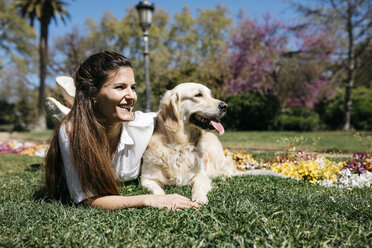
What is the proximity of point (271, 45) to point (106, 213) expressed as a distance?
720 inches

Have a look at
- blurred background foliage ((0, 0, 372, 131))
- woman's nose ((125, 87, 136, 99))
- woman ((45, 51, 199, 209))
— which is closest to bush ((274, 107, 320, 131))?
blurred background foliage ((0, 0, 372, 131))

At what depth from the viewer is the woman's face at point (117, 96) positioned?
8.28 ft

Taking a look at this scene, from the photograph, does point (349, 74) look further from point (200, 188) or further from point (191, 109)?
point (200, 188)

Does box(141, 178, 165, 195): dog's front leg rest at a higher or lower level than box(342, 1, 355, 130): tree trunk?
lower

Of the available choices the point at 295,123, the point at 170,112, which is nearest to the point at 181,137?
the point at 170,112

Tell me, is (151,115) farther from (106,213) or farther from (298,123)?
(298,123)

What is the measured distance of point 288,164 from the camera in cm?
412

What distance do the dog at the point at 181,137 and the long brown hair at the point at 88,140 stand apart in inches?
29.6

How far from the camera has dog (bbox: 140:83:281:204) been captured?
10.5ft

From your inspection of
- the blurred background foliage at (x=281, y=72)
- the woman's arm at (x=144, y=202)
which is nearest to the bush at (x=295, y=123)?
the blurred background foliage at (x=281, y=72)

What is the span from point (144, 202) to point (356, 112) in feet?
58.0

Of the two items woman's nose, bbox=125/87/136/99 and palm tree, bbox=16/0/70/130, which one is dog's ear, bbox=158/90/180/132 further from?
palm tree, bbox=16/0/70/130

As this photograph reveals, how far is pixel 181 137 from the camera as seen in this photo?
10.7 ft

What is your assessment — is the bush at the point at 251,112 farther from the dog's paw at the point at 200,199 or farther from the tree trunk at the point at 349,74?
the dog's paw at the point at 200,199
